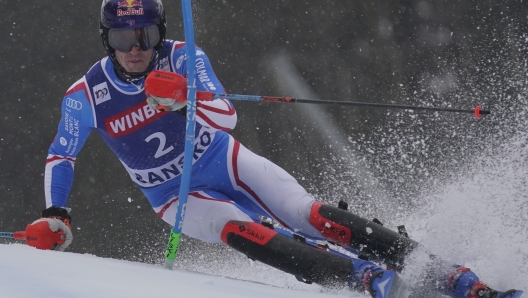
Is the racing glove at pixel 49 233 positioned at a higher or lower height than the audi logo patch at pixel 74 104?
lower

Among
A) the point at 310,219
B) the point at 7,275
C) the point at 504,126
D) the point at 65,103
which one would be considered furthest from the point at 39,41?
the point at 7,275

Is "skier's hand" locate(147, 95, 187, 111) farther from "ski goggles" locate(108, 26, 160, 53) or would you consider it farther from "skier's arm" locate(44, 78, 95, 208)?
"skier's arm" locate(44, 78, 95, 208)

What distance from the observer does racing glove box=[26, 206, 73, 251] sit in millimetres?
2600

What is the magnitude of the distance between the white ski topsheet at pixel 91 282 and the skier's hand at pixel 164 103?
601mm

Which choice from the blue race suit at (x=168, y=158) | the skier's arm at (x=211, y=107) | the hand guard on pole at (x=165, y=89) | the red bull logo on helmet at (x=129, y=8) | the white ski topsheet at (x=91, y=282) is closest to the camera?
the white ski topsheet at (x=91, y=282)

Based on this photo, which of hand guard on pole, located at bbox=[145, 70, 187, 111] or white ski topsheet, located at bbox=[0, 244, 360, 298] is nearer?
white ski topsheet, located at bbox=[0, 244, 360, 298]

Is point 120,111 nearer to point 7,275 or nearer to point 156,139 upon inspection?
point 156,139

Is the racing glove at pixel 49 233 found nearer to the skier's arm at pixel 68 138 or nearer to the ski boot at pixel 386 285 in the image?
the skier's arm at pixel 68 138

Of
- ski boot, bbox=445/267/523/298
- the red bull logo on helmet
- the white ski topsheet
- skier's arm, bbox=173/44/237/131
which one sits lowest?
the white ski topsheet

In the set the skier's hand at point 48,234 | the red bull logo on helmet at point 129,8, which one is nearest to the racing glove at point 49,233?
the skier's hand at point 48,234

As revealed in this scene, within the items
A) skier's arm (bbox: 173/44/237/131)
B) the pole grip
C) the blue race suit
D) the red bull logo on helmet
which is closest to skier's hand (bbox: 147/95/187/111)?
skier's arm (bbox: 173/44/237/131)

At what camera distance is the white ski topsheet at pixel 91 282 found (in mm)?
1424

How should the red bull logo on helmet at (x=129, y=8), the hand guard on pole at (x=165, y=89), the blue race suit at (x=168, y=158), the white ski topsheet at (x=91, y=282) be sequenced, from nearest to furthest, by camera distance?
1. the white ski topsheet at (x=91, y=282)
2. the hand guard on pole at (x=165, y=89)
3. the red bull logo on helmet at (x=129, y=8)
4. the blue race suit at (x=168, y=158)

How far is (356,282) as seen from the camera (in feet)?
8.02
